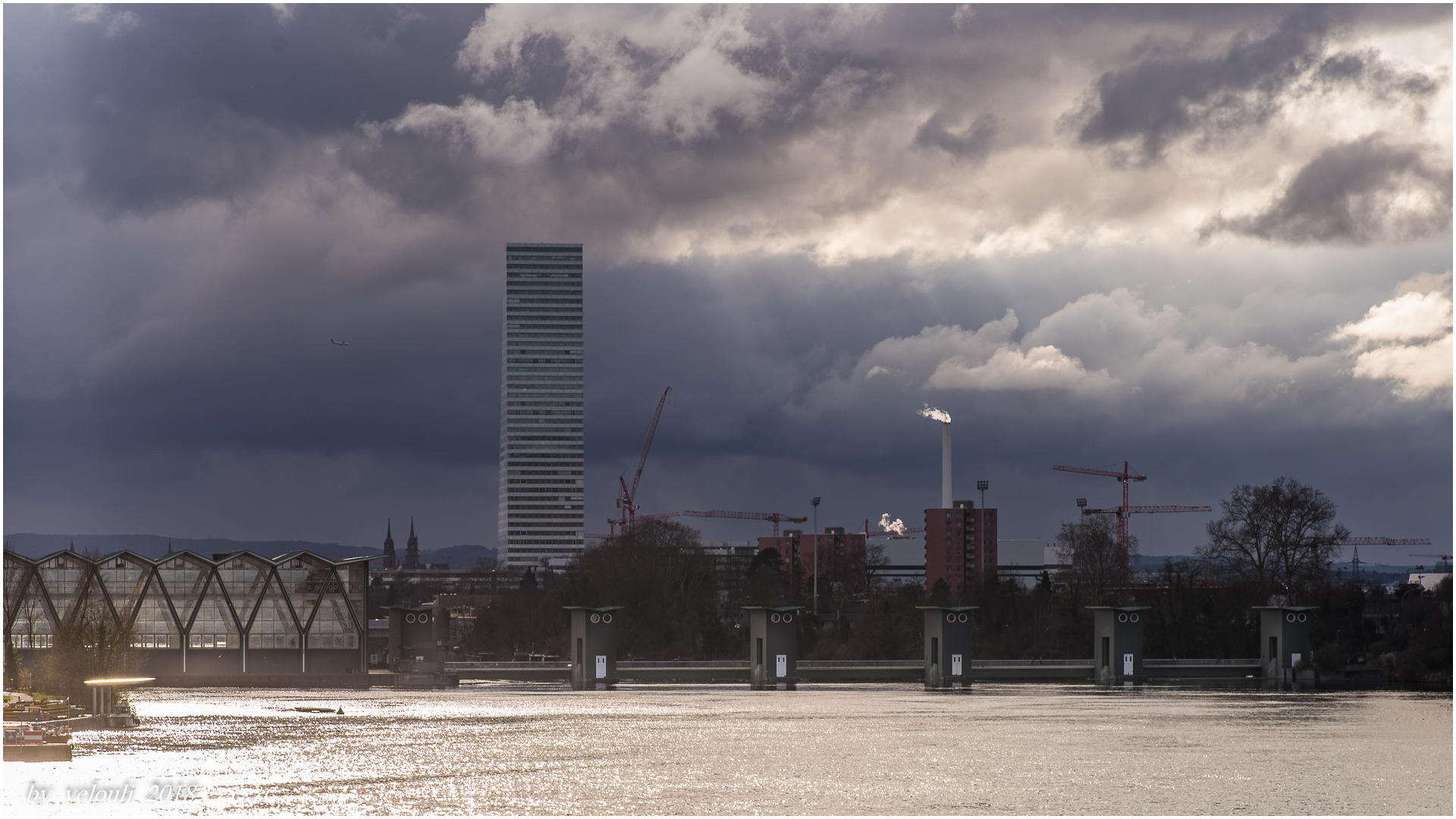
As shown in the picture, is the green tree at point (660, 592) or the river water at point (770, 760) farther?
the green tree at point (660, 592)

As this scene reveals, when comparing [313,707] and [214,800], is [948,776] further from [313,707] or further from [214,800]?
[313,707]

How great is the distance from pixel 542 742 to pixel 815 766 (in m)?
10.2

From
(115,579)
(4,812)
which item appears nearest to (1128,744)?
(4,812)

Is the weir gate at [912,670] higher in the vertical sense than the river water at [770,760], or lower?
lower

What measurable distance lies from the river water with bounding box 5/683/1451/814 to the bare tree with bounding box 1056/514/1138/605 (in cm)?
3859

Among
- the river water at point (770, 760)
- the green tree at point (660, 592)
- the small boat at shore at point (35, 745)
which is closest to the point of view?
the river water at point (770, 760)

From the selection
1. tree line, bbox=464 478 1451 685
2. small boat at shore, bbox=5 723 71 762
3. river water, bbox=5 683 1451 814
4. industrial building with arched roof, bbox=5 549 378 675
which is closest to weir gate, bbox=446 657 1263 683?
tree line, bbox=464 478 1451 685

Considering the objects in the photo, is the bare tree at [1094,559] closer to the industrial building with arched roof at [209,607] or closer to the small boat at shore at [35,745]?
the industrial building with arched roof at [209,607]

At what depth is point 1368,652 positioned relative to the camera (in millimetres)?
86188

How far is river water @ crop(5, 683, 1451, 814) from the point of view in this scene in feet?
88.8

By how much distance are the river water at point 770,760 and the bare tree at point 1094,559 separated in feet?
127

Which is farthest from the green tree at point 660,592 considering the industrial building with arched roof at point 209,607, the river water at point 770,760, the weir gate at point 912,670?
the river water at point 770,760

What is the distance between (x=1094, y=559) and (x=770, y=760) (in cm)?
7144

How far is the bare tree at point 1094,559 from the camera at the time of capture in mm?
97750
